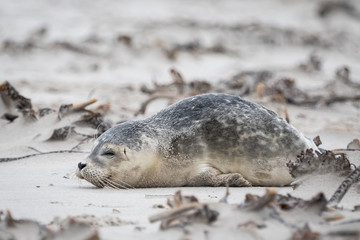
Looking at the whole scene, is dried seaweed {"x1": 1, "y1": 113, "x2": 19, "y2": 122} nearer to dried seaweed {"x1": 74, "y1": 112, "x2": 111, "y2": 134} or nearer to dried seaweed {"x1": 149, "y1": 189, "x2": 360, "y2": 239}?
dried seaweed {"x1": 74, "y1": 112, "x2": 111, "y2": 134}

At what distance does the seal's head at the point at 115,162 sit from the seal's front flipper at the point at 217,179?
434 mm

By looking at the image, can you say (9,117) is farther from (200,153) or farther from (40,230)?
(40,230)

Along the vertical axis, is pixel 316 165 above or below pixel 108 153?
above

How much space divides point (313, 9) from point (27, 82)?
34.8ft

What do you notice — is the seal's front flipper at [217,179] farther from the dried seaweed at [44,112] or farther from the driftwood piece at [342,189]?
the dried seaweed at [44,112]

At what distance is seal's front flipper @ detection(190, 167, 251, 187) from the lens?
4270 millimetres

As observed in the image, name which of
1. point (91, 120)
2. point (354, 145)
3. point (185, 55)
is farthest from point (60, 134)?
point (185, 55)

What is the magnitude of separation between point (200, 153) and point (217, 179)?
0.22 m

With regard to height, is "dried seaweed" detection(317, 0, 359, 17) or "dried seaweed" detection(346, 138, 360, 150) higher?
"dried seaweed" detection(346, 138, 360, 150)

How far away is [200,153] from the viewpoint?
4418 millimetres

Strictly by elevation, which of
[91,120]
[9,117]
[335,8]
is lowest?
[335,8]

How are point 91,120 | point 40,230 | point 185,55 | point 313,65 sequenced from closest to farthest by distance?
1. point 40,230
2. point 91,120
3. point 313,65
4. point 185,55

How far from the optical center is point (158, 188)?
4.34 meters

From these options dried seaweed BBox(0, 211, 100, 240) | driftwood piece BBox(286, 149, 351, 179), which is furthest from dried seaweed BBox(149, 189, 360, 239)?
driftwood piece BBox(286, 149, 351, 179)
